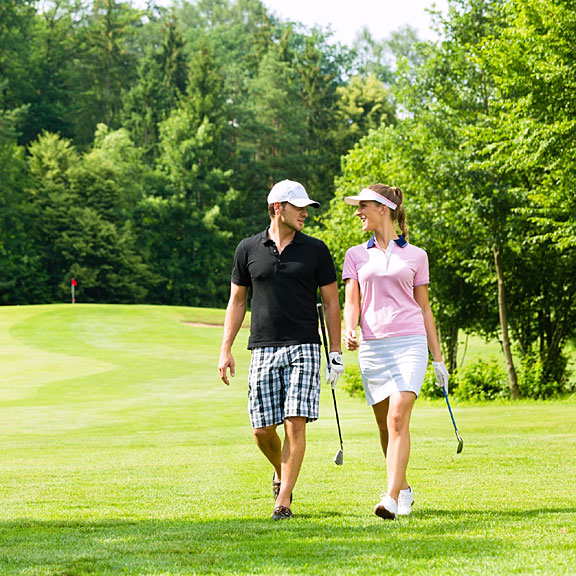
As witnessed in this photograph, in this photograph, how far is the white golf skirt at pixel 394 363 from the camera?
592 cm

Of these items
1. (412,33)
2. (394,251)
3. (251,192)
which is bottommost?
(394,251)

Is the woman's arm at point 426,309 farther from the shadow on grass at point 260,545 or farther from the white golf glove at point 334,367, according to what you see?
the shadow on grass at point 260,545

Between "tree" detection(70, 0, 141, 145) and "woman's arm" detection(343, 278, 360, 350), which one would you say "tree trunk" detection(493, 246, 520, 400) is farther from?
"tree" detection(70, 0, 141, 145)

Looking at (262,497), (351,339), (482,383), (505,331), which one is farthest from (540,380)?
(351,339)

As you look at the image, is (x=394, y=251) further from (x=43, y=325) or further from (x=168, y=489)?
(x=43, y=325)

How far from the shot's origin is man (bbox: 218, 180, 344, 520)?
593cm

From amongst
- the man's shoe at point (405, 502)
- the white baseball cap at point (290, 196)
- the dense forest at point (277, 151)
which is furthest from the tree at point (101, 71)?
the man's shoe at point (405, 502)

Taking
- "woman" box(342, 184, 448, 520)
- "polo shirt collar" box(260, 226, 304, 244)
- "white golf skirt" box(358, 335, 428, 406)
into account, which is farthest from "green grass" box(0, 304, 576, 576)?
"polo shirt collar" box(260, 226, 304, 244)

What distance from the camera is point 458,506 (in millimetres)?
6270

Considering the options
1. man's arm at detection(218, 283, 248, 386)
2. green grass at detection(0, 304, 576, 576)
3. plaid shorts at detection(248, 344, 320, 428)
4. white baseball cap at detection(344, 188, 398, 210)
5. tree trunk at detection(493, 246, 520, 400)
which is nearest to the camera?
green grass at detection(0, 304, 576, 576)

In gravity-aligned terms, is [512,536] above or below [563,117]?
below

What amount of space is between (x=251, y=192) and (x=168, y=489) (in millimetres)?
66732

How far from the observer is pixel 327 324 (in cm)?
614

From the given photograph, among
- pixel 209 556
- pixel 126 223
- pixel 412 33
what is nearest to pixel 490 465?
pixel 209 556
